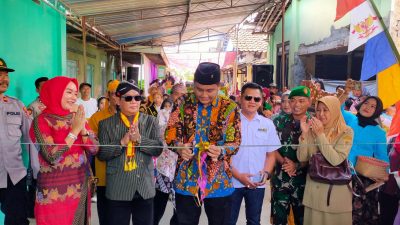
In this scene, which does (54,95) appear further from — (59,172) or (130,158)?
(130,158)

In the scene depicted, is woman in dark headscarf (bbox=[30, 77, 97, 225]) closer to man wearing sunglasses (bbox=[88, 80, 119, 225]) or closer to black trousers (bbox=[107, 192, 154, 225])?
black trousers (bbox=[107, 192, 154, 225])

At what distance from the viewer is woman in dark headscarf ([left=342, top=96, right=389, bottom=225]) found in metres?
3.51

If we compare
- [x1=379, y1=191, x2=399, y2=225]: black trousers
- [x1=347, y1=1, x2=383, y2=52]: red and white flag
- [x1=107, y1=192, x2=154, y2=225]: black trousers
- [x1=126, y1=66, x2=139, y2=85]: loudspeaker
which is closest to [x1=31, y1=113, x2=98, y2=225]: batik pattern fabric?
[x1=107, y1=192, x2=154, y2=225]: black trousers

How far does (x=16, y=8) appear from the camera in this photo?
195 inches

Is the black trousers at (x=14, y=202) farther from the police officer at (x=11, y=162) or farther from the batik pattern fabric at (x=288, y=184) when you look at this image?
the batik pattern fabric at (x=288, y=184)

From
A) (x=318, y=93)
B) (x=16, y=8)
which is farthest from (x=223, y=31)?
(x=16, y=8)

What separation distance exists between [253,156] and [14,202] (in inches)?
83.2

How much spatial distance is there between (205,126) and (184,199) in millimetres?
517

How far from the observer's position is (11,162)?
3156mm

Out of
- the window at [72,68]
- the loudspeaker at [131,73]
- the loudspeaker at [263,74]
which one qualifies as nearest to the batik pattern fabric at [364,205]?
the window at [72,68]

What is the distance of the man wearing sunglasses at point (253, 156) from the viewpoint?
3141 millimetres

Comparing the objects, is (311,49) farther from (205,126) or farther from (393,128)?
(205,126)

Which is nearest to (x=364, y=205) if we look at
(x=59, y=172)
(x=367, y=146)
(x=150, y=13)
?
(x=367, y=146)

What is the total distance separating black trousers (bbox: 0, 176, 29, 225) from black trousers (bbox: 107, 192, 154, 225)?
986mm
